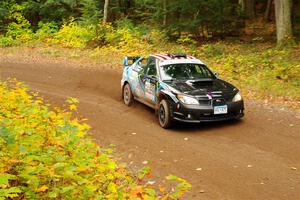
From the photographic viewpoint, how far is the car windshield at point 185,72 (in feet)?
33.1

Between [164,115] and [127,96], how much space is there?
267 centimetres

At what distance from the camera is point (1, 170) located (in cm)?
399

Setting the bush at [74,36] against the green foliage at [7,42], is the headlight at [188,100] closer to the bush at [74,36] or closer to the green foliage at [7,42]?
the bush at [74,36]

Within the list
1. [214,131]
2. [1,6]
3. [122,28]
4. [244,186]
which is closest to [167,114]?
[214,131]

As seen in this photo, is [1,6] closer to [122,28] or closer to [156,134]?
[122,28]

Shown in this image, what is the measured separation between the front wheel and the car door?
2.79ft

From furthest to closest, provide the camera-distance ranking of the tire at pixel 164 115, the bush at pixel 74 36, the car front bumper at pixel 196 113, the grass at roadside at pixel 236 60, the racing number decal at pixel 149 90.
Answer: the bush at pixel 74 36
the grass at roadside at pixel 236 60
the racing number decal at pixel 149 90
the tire at pixel 164 115
the car front bumper at pixel 196 113

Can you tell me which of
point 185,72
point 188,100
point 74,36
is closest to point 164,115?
point 188,100

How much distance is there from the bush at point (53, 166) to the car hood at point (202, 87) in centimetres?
412

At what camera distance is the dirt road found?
633 centimetres

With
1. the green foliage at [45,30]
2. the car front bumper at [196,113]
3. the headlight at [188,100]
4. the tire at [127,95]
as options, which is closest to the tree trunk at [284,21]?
the tire at [127,95]

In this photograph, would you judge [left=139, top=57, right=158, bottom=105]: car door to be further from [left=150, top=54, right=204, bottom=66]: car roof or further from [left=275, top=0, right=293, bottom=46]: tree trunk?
[left=275, top=0, right=293, bottom=46]: tree trunk

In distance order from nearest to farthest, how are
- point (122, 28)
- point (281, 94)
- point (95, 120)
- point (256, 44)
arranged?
point (95, 120)
point (281, 94)
point (256, 44)
point (122, 28)

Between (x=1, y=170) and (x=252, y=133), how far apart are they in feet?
20.6
